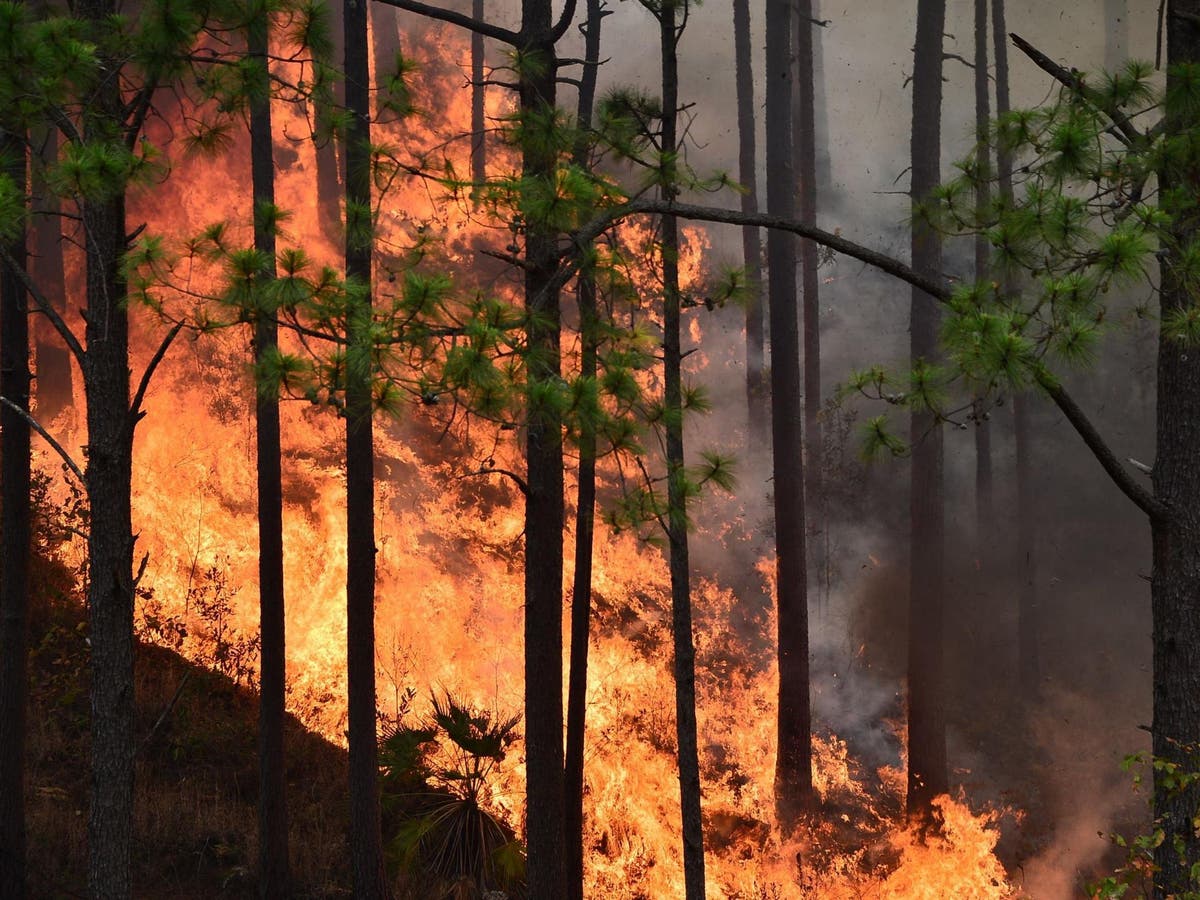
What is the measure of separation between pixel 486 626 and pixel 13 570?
26.8ft

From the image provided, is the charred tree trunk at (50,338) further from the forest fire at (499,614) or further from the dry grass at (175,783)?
the dry grass at (175,783)

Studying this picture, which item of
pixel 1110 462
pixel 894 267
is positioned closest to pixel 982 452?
pixel 1110 462

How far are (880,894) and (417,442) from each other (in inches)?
440

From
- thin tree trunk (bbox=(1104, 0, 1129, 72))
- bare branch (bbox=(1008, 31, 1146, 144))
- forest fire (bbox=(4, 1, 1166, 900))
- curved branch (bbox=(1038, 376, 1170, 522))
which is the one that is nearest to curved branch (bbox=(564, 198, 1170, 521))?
curved branch (bbox=(1038, 376, 1170, 522))

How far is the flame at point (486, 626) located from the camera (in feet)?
44.7

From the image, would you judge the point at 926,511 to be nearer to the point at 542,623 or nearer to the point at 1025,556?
the point at 1025,556

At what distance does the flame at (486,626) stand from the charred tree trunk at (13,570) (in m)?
4.70

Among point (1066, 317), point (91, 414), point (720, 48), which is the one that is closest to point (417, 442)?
point (91, 414)

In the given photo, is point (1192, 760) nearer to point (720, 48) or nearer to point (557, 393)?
point (557, 393)

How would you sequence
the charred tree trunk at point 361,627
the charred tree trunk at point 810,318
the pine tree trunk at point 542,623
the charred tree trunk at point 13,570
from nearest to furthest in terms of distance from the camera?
the pine tree trunk at point 542,623 → the charred tree trunk at point 13,570 → the charred tree trunk at point 361,627 → the charred tree trunk at point 810,318

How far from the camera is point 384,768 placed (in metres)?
A: 10.6

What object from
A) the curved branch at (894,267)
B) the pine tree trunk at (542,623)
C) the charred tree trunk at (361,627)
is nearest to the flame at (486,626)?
the charred tree trunk at (361,627)

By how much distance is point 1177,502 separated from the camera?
6.53 m

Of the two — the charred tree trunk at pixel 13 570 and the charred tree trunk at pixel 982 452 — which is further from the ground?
the charred tree trunk at pixel 982 452
